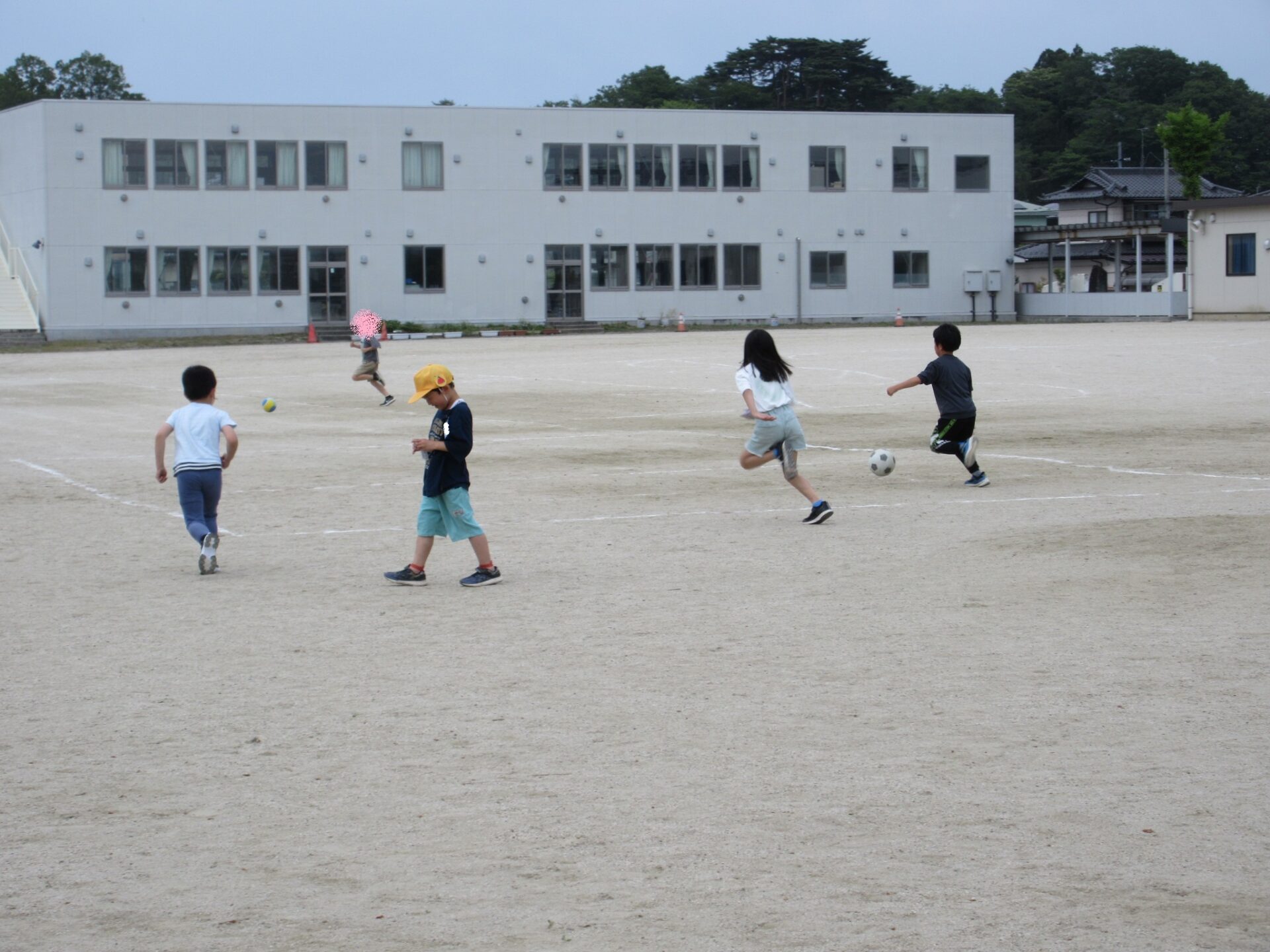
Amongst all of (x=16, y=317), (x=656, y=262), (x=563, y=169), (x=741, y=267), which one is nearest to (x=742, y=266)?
(x=741, y=267)

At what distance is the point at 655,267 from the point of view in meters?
57.0

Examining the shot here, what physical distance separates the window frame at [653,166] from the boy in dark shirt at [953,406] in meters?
44.0

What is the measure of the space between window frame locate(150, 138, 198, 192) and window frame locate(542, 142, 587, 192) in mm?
12286

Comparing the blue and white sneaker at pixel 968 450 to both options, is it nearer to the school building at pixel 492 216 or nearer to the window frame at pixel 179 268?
the school building at pixel 492 216

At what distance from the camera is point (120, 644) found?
7762 mm

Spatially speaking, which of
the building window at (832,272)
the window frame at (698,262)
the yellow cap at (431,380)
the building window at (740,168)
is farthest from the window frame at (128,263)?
the yellow cap at (431,380)

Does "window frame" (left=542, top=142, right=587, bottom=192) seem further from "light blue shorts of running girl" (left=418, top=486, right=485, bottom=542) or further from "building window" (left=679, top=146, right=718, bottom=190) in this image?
"light blue shorts of running girl" (left=418, top=486, right=485, bottom=542)

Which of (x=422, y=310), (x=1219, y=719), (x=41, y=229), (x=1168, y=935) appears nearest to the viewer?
(x=1168, y=935)

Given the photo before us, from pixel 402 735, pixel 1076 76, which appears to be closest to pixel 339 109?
pixel 402 735

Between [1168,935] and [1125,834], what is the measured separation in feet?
2.37

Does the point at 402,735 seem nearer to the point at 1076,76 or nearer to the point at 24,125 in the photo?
the point at 24,125

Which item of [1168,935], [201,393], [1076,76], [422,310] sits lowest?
[1168,935]

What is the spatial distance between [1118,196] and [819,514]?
7243 cm

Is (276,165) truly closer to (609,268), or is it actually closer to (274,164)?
(274,164)
